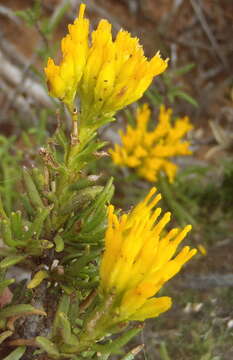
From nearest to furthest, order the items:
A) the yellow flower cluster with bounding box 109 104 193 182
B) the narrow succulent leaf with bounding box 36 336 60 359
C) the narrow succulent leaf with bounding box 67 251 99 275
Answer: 1. the narrow succulent leaf with bounding box 36 336 60 359
2. the narrow succulent leaf with bounding box 67 251 99 275
3. the yellow flower cluster with bounding box 109 104 193 182

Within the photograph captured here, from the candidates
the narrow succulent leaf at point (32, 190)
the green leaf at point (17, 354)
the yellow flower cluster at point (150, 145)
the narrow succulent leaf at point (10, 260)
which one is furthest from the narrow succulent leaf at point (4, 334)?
the yellow flower cluster at point (150, 145)

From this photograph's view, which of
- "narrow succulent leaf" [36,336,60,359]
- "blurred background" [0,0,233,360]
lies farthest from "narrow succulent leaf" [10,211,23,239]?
"blurred background" [0,0,233,360]

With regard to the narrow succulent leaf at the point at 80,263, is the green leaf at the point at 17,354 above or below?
below

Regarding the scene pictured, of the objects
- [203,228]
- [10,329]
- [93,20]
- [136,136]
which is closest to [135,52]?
[10,329]

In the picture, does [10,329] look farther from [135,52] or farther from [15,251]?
[135,52]

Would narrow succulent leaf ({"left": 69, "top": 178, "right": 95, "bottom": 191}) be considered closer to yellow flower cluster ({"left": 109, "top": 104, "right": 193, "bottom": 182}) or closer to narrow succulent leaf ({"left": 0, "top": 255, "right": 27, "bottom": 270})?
narrow succulent leaf ({"left": 0, "top": 255, "right": 27, "bottom": 270})

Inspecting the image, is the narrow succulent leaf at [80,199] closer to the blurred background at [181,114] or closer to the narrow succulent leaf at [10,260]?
the narrow succulent leaf at [10,260]
